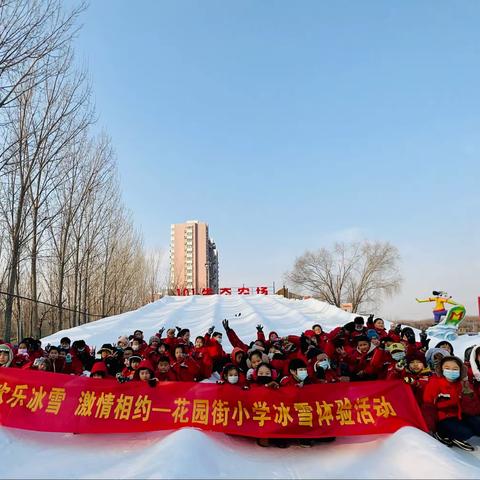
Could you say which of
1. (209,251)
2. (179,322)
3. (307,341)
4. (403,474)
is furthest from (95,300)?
(209,251)

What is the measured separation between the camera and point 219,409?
13.9ft

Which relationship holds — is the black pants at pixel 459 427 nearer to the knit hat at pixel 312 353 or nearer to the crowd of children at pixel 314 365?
the crowd of children at pixel 314 365

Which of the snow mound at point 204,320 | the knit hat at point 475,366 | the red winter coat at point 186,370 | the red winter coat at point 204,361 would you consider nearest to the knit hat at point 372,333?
the knit hat at point 475,366

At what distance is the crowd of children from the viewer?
4230 millimetres

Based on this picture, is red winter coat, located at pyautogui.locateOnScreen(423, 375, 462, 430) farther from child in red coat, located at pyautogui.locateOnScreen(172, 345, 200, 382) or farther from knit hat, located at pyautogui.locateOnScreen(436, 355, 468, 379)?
child in red coat, located at pyautogui.locateOnScreen(172, 345, 200, 382)

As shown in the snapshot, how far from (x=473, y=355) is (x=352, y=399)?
181cm

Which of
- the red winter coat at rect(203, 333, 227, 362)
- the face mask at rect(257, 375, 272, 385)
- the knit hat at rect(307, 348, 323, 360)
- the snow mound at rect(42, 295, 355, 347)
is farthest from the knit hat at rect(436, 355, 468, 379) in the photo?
the snow mound at rect(42, 295, 355, 347)

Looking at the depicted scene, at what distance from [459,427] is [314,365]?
69.7 inches

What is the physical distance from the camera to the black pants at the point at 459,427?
158 inches

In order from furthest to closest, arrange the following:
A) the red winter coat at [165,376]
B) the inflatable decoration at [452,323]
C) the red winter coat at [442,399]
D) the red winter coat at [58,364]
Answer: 1. the inflatable decoration at [452,323]
2. the red winter coat at [58,364]
3. the red winter coat at [165,376]
4. the red winter coat at [442,399]

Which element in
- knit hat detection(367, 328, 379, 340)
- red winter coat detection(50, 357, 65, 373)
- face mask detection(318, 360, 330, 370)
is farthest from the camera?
knit hat detection(367, 328, 379, 340)

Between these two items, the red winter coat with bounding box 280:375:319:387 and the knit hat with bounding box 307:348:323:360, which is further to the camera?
the knit hat with bounding box 307:348:323:360

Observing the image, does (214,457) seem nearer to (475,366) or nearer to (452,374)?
(452,374)

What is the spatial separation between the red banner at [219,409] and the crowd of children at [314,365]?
6.9 inches
